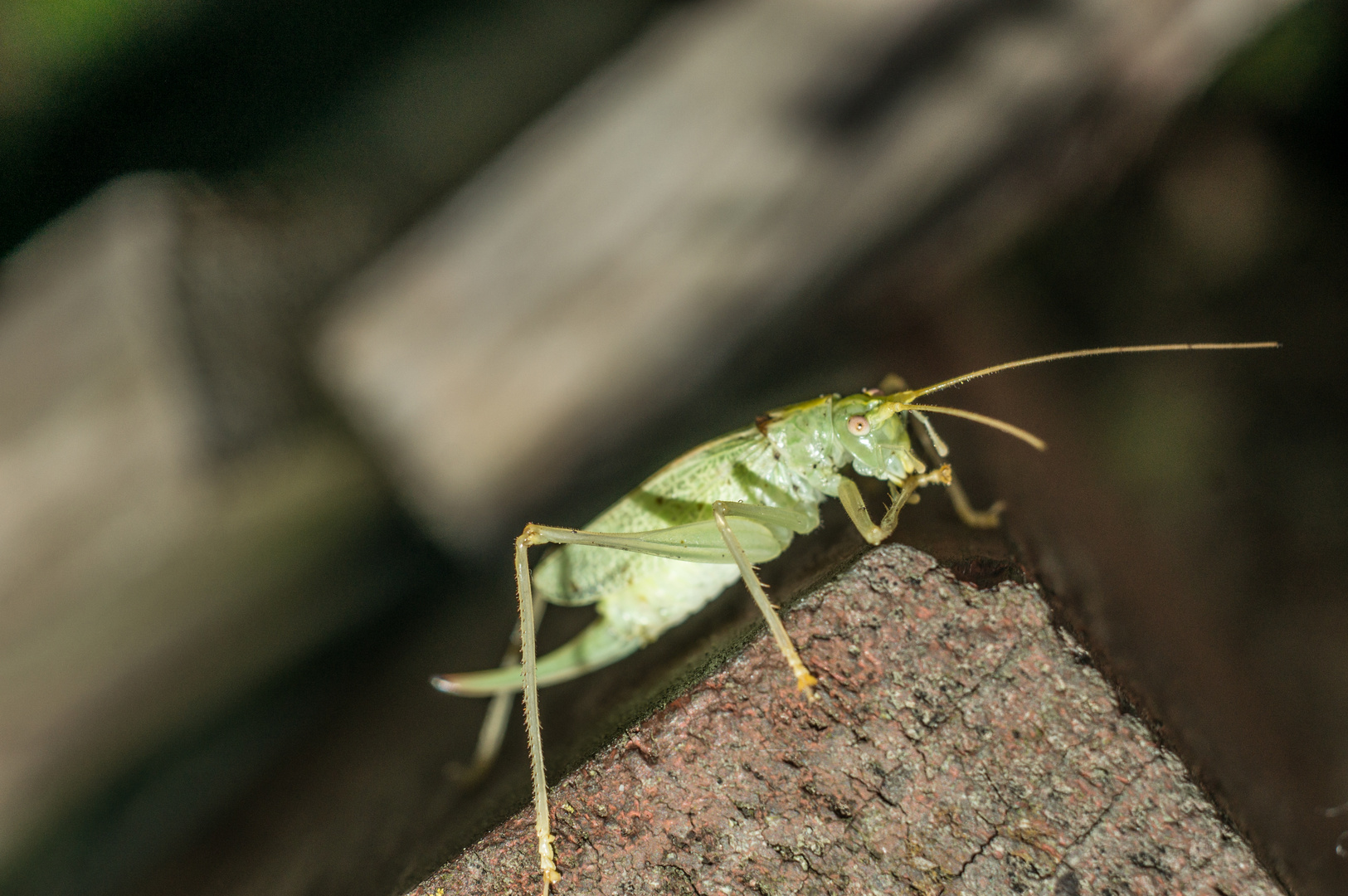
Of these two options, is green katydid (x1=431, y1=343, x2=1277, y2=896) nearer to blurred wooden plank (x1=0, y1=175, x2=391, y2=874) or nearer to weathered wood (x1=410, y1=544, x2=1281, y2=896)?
weathered wood (x1=410, y1=544, x2=1281, y2=896)

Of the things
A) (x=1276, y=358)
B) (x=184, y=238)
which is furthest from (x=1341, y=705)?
(x=184, y=238)

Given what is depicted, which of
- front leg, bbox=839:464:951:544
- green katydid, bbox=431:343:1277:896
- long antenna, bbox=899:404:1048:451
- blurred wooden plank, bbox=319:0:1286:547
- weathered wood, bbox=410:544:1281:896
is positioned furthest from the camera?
blurred wooden plank, bbox=319:0:1286:547

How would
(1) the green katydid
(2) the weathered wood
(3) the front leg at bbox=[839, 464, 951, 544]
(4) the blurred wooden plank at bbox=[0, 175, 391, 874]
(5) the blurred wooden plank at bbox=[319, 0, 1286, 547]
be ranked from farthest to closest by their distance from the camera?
(5) the blurred wooden plank at bbox=[319, 0, 1286, 547] < (4) the blurred wooden plank at bbox=[0, 175, 391, 874] < (1) the green katydid < (3) the front leg at bbox=[839, 464, 951, 544] < (2) the weathered wood

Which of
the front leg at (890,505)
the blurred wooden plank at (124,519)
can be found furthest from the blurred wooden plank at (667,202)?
the front leg at (890,505)

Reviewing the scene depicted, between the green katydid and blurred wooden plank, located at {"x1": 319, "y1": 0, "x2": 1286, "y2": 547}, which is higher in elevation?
blurred wooden plank, located at {"x1": 319, "y1": 0, "x2": 1286, "y2": 547}

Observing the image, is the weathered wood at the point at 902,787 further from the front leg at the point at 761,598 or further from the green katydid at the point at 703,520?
the green katydid at the point at 703,520

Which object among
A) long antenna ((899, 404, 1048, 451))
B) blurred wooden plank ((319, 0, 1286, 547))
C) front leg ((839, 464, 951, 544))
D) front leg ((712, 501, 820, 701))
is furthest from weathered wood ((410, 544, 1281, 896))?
blurred wooden plank ((319, 0, 1286, 547))

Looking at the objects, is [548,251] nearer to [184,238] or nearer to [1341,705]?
[184,238]
